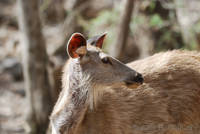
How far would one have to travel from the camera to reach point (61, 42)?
10789 mm

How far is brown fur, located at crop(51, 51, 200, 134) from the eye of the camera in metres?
4.88

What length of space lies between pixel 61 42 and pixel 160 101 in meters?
6.30

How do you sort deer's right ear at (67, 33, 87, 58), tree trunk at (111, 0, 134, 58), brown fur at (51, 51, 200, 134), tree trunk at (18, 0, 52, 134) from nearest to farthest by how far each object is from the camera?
deer's right ear at (67, 33, 87, 58) < brown fur at (51, 51, 200, 134) < tree trunk at (111, 0, 134, 58) < tree trunk at (18, 0, 52, 134)

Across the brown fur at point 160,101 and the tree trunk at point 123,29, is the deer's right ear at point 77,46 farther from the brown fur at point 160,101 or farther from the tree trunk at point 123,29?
the tree trunk at point 123,29

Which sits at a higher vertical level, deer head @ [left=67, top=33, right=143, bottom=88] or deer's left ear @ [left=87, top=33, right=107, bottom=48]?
deer's left ear @ [left=87, top=33, right=107, bottom=48]

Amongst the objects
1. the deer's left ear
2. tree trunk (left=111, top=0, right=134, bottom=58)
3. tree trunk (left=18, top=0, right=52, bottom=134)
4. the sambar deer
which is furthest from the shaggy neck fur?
tree trunk (left=18, top=0, right=52, bottom=134)

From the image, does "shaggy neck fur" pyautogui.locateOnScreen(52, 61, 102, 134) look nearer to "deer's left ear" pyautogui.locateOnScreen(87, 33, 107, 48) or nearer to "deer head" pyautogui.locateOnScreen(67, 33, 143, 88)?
"deer head" pyautogui.locateOnScreen(67, 33, 143, 88)

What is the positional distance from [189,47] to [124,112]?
478 cm

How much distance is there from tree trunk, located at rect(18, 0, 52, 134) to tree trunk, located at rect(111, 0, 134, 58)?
1.76 metres

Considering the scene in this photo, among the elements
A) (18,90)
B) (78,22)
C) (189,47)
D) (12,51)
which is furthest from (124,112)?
(12,51)

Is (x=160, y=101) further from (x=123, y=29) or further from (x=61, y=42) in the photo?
(x=61, y=42)

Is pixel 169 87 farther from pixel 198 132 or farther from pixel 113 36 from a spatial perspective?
pixel 113 36

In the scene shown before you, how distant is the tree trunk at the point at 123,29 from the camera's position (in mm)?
7336

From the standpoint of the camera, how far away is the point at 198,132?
16.3ft
